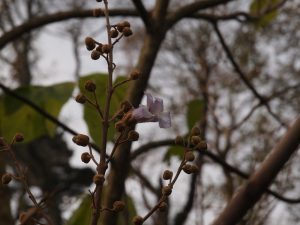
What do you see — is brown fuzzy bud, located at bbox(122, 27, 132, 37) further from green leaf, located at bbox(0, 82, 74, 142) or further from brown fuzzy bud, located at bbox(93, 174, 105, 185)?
green leaf, located at bbox(0, 82, 74, 142)

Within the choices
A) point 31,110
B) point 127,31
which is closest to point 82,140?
point 127,31

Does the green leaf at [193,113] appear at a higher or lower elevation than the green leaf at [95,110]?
lower

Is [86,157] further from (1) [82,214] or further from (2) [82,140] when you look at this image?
(1) [82,214]

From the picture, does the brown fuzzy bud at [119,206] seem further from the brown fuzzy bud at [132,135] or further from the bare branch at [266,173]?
the bare branch at [266,173]

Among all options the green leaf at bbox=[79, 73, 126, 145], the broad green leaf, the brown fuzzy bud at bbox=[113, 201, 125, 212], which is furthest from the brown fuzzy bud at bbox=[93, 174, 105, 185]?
the broad green leaf

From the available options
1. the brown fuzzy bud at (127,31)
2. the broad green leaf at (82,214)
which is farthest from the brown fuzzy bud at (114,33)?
the broad green leaf at (82,214)

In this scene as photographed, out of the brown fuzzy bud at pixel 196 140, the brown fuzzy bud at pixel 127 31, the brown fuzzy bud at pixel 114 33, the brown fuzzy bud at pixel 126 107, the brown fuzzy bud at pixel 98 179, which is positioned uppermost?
the brown fuzzy bud at pixel 114 33
